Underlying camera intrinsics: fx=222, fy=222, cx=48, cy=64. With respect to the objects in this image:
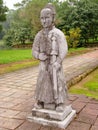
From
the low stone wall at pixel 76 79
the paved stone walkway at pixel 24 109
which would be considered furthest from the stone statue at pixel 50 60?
the low stone wall at pixel 76 79

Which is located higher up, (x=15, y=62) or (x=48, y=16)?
(x=48, y=16)

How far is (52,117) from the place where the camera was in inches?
161

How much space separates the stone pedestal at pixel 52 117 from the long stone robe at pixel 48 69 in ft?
0.69

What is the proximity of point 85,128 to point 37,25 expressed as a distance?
89.4ft

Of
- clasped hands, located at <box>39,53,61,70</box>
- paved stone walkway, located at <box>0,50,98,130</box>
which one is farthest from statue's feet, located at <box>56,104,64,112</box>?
clasped hands, located at <box>39,53,61,70</box>

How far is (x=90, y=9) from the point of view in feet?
91.8

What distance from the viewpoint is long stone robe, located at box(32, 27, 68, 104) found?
3.95 metres

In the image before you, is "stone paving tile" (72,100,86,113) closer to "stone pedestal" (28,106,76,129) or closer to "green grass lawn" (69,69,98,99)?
"stone pedestal" (28,106,76,129)

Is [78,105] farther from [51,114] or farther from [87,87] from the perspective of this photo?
[87,87]

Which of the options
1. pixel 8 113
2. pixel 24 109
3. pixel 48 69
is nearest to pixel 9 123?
pixel 8 113

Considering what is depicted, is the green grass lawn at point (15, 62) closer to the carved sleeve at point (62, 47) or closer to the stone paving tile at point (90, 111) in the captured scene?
the stone paving tile at point (90, 111)

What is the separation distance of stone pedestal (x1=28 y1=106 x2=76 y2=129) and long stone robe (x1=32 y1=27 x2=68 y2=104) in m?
0.21

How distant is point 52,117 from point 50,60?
1051 millimetres

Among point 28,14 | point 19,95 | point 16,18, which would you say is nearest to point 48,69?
point 19,95
